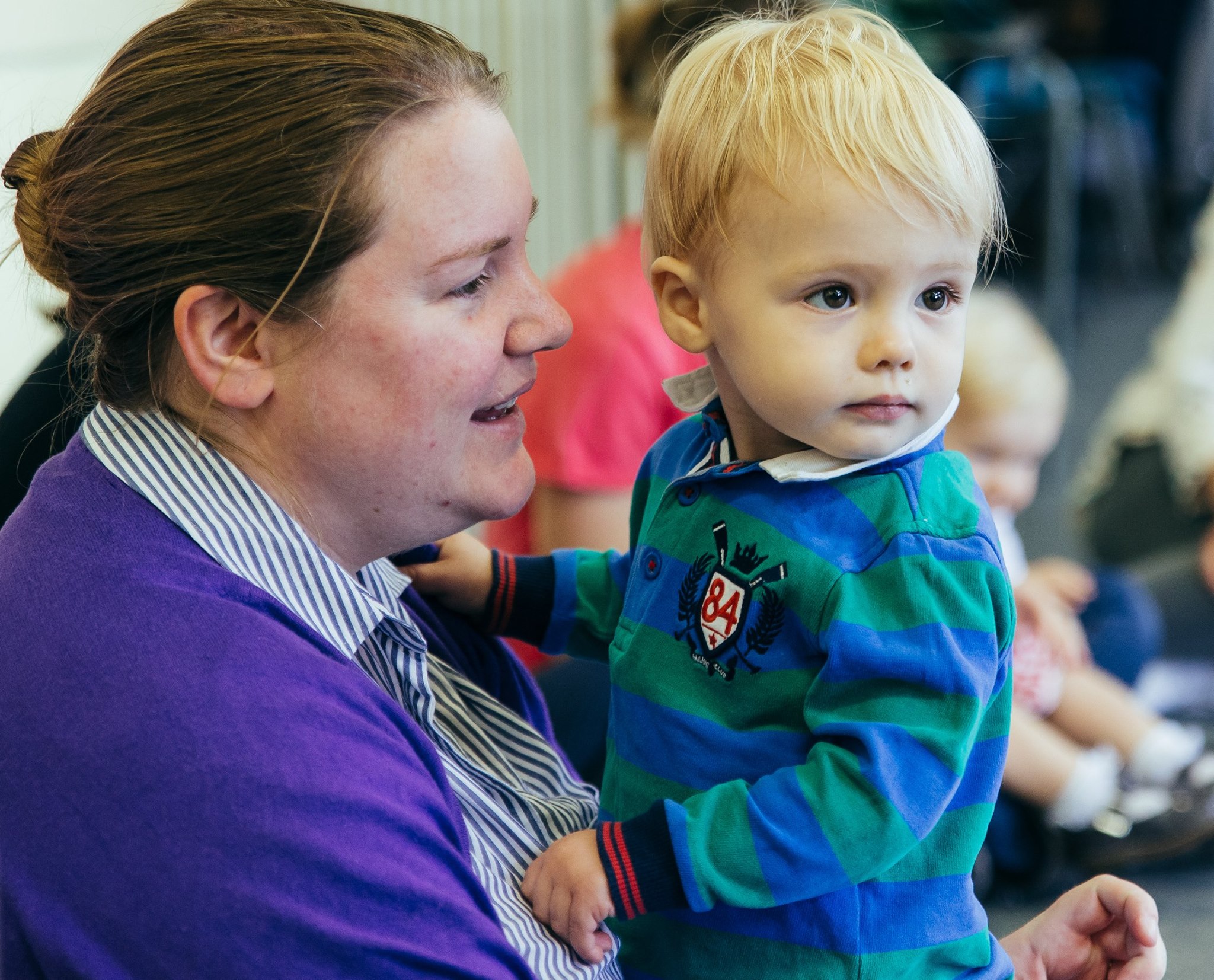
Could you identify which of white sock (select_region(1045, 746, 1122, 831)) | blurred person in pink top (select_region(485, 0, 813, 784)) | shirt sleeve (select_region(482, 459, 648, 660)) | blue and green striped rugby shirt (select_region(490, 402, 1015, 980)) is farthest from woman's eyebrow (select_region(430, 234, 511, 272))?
white sock (select_region(1045, 746, 1122, 831))

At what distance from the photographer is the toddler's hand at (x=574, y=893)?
96cm

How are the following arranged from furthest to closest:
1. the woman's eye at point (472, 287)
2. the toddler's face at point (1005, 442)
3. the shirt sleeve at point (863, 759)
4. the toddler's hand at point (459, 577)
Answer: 1. the toddler's face at point (1005, 442)
2. the toddler's hand at point (459, 577)
3. the woman's eye at point (472, 287)
4. the shirt sleeve at point (863, 759)

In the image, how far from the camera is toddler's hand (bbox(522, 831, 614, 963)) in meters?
0.96

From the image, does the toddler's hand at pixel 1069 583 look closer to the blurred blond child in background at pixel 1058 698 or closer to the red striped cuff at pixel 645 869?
the blurred blond child in background at pixel 1058 698

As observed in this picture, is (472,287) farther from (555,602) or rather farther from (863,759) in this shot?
(863,759)

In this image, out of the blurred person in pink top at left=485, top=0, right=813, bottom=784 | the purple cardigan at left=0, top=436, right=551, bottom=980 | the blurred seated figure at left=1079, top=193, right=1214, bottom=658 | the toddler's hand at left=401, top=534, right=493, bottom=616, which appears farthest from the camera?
the blurred seated figure at left=1079, top=193, right=1214, bottom=658

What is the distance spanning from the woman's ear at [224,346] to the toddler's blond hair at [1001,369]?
166 centimetres

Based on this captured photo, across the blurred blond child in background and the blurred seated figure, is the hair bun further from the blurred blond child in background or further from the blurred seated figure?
the blurred seated figure

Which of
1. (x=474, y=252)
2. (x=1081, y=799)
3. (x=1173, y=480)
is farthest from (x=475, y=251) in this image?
(x=1173, y=480)

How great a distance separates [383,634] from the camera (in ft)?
3.56

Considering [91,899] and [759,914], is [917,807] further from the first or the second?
[91,899]

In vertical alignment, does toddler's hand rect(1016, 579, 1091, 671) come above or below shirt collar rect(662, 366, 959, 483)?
below

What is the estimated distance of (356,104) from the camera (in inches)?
37.5

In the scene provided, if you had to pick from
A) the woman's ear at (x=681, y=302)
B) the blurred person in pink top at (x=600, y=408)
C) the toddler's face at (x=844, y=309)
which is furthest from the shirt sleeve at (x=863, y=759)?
the blurred person in pink top at (x=600, y=408)
